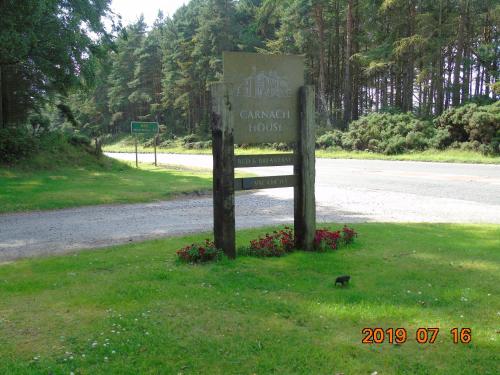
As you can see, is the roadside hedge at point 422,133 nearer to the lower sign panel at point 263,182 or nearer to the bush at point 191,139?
the lower sign panel at point 263,182

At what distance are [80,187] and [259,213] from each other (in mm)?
8130

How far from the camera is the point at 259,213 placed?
11.3 metres

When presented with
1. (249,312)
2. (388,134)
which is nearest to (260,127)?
(249,312)

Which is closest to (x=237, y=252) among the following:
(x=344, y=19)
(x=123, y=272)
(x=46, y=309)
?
(x=123, y=272)

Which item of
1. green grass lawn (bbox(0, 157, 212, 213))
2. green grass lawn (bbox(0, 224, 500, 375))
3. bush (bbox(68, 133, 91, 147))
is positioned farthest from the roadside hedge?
green grass lawn (bbox(0, 224, 500, 375))

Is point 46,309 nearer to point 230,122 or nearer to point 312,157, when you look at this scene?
point 230,122

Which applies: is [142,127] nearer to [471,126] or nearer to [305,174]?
[471,126]

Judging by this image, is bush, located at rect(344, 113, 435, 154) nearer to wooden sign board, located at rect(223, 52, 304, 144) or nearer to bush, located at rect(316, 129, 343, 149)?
bush, located at rect(316, 129, 343, 149)

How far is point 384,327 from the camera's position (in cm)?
405

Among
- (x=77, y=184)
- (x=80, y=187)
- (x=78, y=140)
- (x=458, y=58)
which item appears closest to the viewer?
(x=80, y=187)

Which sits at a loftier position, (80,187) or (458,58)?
(458,58)

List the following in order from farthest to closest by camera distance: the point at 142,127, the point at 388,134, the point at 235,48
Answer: the point at 235,48 < the point at 388,134 < the point at 142,127

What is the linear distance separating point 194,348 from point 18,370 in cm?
124

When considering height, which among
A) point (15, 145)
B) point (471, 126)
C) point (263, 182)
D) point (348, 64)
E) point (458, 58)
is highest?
point (348, 64)
